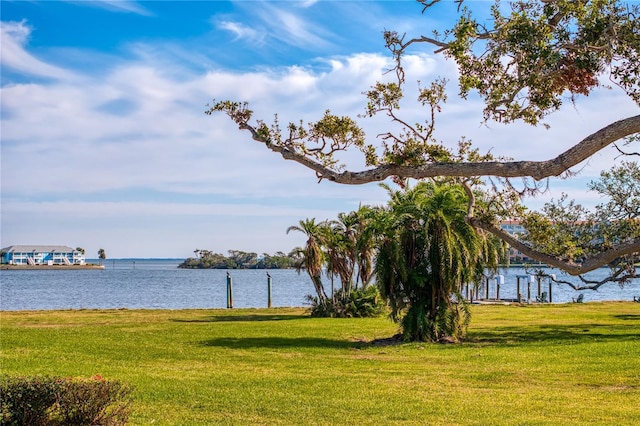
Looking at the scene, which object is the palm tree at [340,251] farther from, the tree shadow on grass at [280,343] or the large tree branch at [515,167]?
the large tree branch at [515,167]

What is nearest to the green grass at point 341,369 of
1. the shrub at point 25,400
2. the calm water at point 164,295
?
the shrub at point 25,400

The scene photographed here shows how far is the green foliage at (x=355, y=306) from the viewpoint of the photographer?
34812mm

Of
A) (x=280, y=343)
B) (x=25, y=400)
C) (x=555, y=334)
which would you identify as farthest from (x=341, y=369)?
(x=555, y=334)

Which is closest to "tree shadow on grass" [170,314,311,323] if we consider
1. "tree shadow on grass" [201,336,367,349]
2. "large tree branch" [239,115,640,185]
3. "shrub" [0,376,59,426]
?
"tree shadow on grass" [201,336,367,349]

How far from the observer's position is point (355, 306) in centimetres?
3488

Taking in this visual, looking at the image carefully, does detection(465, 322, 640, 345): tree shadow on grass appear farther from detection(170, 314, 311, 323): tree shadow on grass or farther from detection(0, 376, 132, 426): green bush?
detection(0, 376, 132, 426): green bush

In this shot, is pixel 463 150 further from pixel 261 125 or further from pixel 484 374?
pixel 484 374

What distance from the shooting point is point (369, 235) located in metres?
24.3

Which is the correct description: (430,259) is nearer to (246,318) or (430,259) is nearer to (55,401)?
(246,318)

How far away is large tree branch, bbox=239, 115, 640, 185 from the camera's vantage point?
7672 mm

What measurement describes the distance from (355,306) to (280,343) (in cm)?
1255

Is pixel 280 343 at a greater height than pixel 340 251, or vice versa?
pixel 340 251

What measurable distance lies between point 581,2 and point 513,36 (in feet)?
3.09

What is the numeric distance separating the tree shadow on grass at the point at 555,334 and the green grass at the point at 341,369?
0.06m
